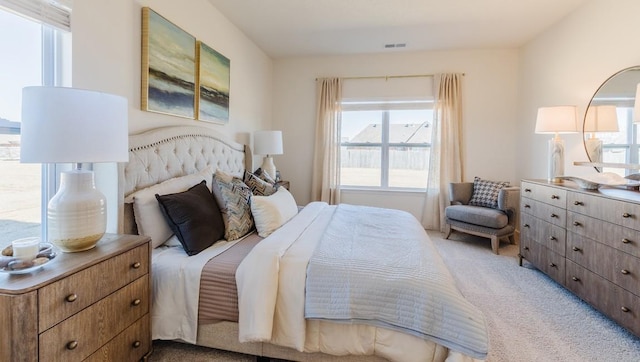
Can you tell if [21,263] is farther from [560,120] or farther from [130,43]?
[560,120]

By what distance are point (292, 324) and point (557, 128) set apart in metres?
3.09

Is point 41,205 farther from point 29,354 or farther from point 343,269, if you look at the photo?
point 343,269

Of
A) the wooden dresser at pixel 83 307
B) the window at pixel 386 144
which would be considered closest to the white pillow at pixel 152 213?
the wooden dresser at pixel 83 307

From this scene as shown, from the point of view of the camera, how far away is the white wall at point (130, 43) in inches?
69.6

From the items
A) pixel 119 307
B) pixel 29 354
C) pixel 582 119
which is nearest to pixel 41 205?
pixel 119 307

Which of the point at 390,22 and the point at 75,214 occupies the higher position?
the point at 390,22

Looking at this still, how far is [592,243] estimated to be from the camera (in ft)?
7.11

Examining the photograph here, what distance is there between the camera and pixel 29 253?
115 cm

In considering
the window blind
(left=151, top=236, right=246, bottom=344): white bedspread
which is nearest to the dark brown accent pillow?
(left=151, top=236, right=246, bottom=344): white bedspread

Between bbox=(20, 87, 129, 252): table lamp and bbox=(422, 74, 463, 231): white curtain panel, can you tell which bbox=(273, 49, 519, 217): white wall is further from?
bbox=(20, 87, 129, 252): table lamp

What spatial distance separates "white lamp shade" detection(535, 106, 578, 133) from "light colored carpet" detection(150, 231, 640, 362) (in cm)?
141

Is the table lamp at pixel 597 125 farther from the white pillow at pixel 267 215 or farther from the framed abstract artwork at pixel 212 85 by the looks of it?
the framed abstract artwork at pixel 212 85

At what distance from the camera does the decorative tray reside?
3.58ft

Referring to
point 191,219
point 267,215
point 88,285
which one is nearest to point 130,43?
point 191,219
